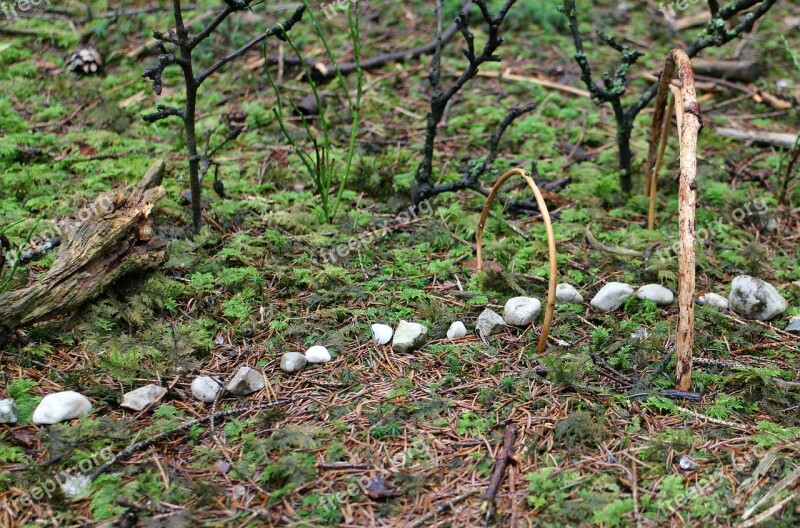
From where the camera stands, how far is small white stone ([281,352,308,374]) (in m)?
2.54

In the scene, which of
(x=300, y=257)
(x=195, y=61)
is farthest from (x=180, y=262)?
(x=195, y=61)

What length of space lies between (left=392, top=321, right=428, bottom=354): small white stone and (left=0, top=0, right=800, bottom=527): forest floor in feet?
0.13

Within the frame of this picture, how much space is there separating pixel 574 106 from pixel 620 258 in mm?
1883

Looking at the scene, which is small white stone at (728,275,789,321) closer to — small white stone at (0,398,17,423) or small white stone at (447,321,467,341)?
small white stone at (447,321,467,341)

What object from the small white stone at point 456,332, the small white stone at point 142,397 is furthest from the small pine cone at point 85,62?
the small white stone at point 456,332

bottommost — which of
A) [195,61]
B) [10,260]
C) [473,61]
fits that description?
[10,260]

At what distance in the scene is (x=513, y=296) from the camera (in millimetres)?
2971

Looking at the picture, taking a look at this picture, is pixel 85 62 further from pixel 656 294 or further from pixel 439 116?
pixel 656 294

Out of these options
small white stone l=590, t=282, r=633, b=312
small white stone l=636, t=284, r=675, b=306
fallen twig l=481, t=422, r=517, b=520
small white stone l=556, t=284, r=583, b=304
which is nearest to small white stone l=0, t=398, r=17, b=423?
fallen twig l=481, t=422, r=517, b=520

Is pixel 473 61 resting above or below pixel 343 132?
above

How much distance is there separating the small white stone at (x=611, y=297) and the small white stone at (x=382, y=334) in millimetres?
926

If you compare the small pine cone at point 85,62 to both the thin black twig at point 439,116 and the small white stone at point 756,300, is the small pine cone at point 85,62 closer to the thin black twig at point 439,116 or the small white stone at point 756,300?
the thin black twig at point 439,116

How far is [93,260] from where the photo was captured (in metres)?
2.69

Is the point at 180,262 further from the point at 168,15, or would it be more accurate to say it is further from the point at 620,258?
the point at 168,15
